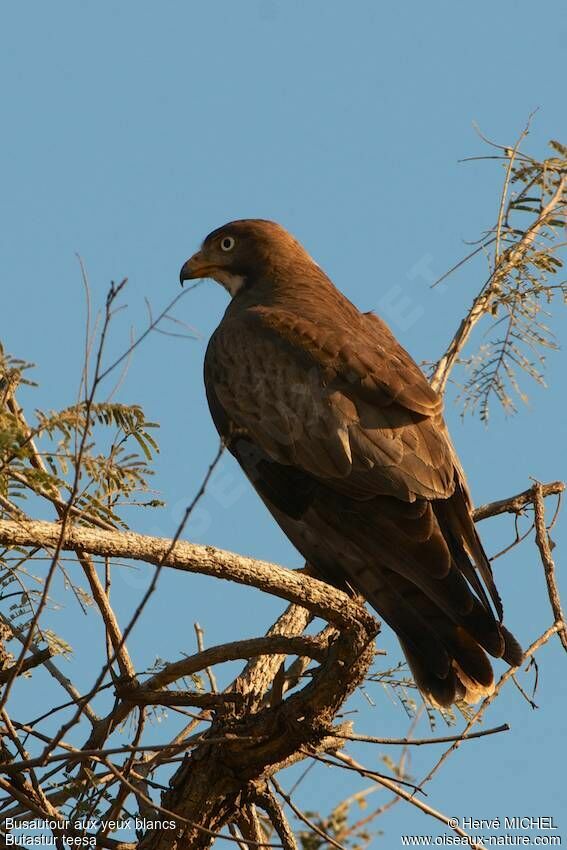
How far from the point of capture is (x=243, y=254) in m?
7.66

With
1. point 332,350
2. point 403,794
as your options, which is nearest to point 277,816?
point 403,794

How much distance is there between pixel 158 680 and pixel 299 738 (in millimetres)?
568

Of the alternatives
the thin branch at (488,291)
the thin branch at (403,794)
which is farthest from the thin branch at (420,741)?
the thin branch at (488,291)

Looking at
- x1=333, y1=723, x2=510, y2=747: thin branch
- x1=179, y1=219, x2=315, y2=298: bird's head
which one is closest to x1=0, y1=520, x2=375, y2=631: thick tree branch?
x1=333, y1=723, x2=510, y2=747: thin branch

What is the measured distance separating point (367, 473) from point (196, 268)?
263cm

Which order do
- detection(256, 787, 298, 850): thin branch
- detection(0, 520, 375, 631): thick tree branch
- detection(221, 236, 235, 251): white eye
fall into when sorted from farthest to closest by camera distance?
detection(221, 236, 235, 251): white eye, detection(256, 787, 298, 850): thin branch, detection(0, 520, 375, 631): thick tree branch

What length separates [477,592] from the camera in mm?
5434

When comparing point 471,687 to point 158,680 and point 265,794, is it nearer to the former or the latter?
point 265,794

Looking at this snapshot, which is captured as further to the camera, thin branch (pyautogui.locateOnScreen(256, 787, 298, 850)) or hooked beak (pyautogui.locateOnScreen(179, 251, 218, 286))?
hooked beak (pyautogui.locateOnScreen(179, 251, 218, 286))

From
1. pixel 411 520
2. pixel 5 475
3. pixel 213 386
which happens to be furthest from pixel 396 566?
pixel 5 475

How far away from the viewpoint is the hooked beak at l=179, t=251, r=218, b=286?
7746 millimetres

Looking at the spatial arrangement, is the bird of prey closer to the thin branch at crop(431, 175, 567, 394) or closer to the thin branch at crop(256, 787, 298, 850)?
the thin branch at crop(431, 175, 567, 394)

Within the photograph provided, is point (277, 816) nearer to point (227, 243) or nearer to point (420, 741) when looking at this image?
point (420, 741)

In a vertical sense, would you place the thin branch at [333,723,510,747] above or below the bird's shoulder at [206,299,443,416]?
below
